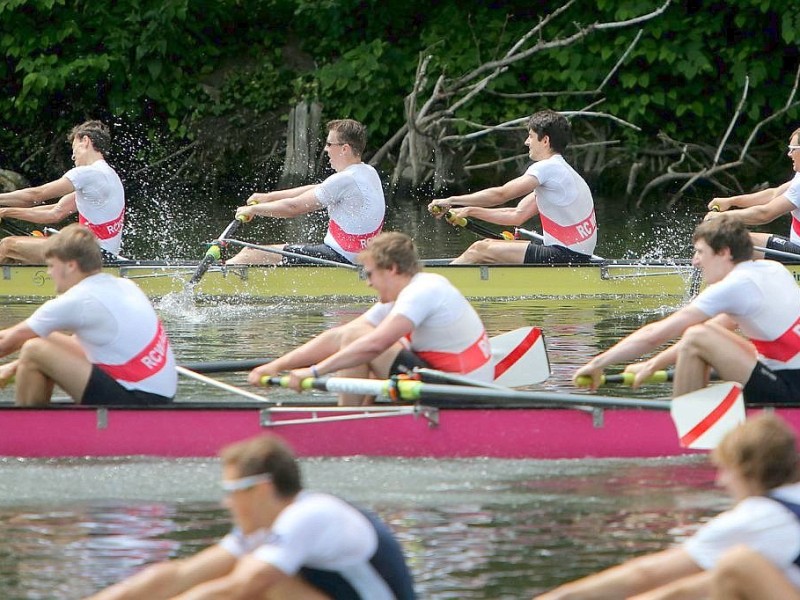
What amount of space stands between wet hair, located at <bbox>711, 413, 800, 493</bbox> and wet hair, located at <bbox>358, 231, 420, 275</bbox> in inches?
134

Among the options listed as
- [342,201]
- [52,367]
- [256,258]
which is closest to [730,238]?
[52,367]

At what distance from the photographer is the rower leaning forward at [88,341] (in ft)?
26.2

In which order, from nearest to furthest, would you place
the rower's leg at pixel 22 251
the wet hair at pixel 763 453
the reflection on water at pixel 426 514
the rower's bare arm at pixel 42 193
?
the wet hair at pixel 763 453
the reflection on water at pixel 426 514
the rower's bare arm at pixel 42 193
the rower's leg at pixel 22 251

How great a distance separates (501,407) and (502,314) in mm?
5511

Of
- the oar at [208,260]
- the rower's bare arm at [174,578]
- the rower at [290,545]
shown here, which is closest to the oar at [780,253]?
the oar at [208,260]

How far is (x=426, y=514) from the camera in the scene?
7.39 metres

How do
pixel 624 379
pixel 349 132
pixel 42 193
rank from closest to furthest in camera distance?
pixel 624 379 → pixel 349 132 → pixel 42 193

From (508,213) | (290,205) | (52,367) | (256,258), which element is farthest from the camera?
(256,258)

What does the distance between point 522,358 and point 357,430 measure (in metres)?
1.22

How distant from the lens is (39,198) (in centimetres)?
1405

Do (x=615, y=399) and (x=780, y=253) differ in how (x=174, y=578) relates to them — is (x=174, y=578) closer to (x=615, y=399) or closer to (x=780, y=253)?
(x=615, y=399)

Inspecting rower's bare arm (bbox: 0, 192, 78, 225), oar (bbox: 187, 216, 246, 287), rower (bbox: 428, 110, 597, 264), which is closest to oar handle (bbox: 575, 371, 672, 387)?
rower (bbox: 428, 110, 597, 264)

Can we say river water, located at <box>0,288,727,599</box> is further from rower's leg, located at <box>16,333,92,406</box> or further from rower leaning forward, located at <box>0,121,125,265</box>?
rower leaning forward, located at <box>0,121,125,265</box>

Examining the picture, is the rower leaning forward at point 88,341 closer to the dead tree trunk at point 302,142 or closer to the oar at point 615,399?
the oar at point 615,399
